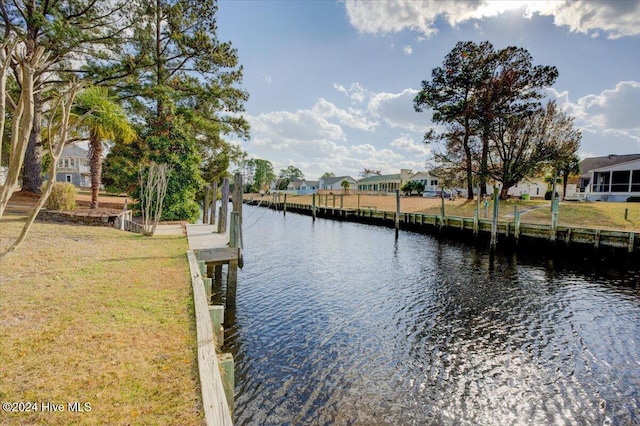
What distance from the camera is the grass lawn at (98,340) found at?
132 inches

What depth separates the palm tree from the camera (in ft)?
49.0

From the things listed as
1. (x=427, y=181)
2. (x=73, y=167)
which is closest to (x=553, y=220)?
(x=427, y=181)

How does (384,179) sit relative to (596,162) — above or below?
below

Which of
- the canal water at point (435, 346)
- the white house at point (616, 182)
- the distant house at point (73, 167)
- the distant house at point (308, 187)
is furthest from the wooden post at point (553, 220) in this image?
the distant house at point (308, 187)

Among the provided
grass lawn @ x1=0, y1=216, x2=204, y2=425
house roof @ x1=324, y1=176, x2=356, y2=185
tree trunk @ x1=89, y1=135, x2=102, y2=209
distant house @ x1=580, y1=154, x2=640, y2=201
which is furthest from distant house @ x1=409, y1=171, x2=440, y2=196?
grass lawn @ x1=0, y1=216, x2=204, y2=425

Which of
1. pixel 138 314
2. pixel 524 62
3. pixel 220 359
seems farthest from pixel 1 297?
pixel 524 62

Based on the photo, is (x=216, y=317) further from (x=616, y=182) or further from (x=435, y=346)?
(x=616, y=182)

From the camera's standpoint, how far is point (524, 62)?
1214 inches

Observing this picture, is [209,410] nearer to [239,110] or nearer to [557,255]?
[557,255]

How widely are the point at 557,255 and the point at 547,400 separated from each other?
14.8m

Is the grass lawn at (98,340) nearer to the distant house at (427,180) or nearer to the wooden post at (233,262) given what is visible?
the wooden post at (233,262)

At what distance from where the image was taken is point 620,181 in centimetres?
3584

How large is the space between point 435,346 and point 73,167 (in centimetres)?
5963

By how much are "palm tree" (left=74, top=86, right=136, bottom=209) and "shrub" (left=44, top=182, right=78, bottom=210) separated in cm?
157
